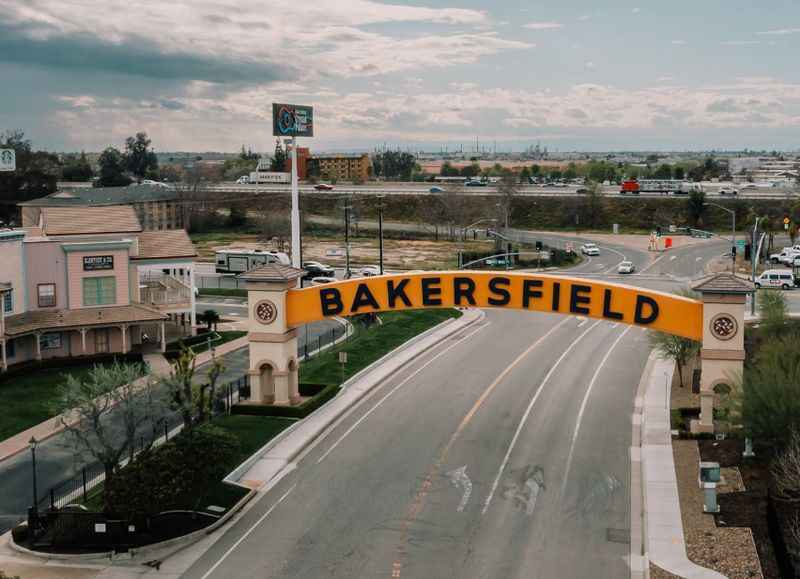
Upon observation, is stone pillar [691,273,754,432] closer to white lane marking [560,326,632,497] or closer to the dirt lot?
white lane marking [560,326,632,497]

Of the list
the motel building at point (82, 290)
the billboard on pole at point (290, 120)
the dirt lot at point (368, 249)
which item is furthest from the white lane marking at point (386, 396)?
the dirt lot at point (368, 249)

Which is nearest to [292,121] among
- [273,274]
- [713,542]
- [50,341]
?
[50,341]

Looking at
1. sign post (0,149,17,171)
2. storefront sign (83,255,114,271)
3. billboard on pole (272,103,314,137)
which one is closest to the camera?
storefront sign (83,255,114,271)

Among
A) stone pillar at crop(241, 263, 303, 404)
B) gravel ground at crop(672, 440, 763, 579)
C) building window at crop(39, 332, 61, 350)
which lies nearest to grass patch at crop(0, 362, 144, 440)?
building window at crop(39, 332, 61, 350)

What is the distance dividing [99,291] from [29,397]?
37.1 ft

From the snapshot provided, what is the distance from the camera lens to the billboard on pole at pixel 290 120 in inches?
3076

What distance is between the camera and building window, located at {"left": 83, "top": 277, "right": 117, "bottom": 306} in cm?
5841

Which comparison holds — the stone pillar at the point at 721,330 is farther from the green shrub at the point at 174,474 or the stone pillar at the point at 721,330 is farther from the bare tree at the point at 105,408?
the bare tree at the point at 105,408

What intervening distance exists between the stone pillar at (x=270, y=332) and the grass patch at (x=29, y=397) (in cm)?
891

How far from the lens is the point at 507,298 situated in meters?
41.8

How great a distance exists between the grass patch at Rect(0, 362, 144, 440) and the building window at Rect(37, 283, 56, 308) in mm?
4617

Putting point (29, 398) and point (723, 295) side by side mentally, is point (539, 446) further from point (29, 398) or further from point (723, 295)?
point (29, 398)

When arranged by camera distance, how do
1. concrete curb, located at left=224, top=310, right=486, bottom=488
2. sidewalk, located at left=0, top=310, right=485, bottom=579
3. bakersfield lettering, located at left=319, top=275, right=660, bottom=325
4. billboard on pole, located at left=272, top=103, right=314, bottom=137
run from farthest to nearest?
billboard on pole, located at left=272, top=103, right=314, bottom=137, bakersfield lettering, located at left=319, top=275, right=660, bottom=325, concrete curb, located at left=224, top=310, right=486, bottom=488, sidewalk, located at left=0, top=310, right=485, bottom=579

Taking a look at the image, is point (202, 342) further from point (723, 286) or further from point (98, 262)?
point (723, 286)
